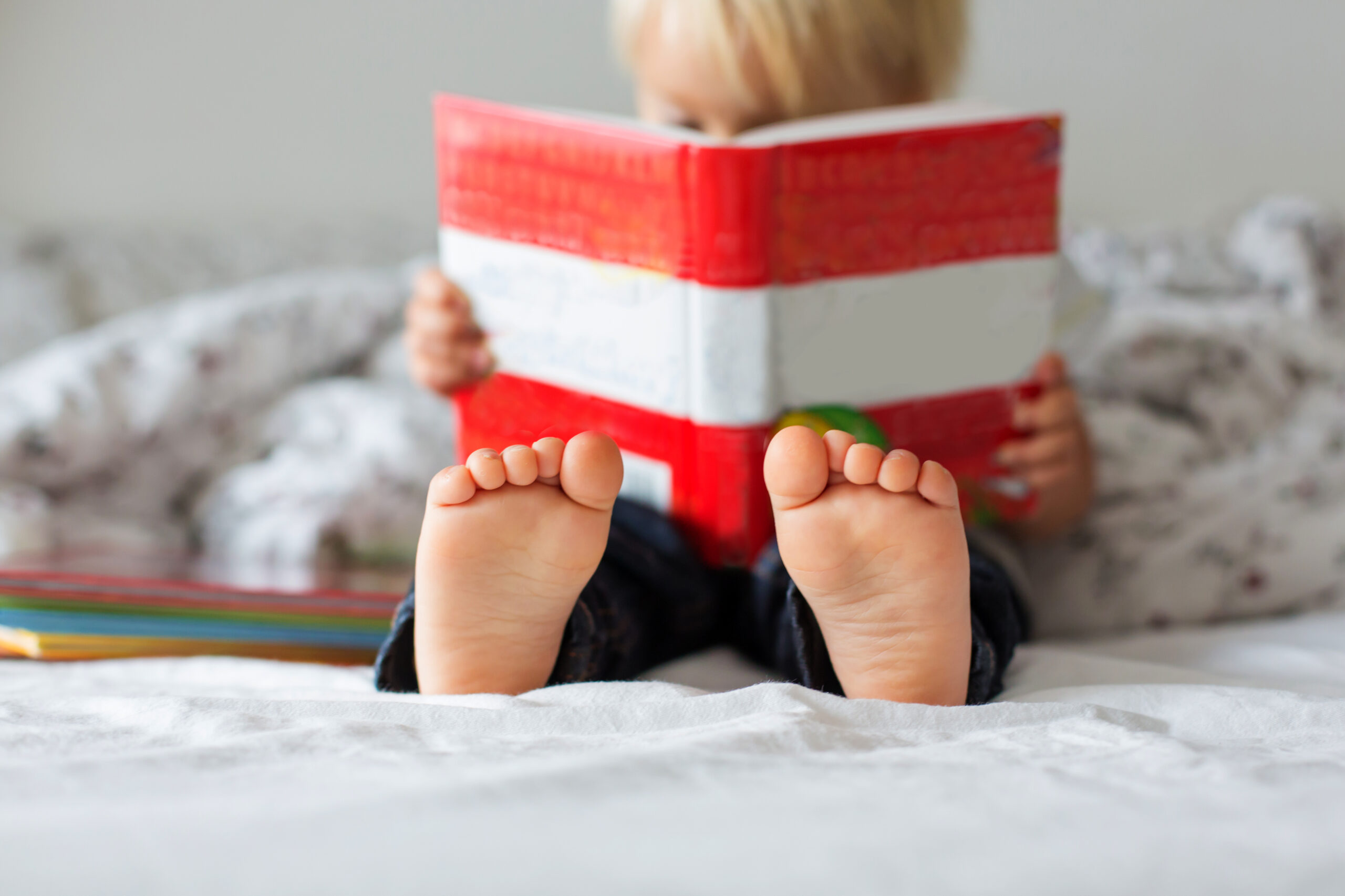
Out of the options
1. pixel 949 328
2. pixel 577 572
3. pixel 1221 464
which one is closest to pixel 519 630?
pixel 577 572

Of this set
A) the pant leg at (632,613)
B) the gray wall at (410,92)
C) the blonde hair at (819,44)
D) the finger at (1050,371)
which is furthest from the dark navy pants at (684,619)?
the gray wall at (410,92)

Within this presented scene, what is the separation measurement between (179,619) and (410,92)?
1.08 m

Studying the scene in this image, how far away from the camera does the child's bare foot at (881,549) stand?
0.43 m

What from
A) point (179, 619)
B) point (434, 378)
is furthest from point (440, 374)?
point (179, 619)

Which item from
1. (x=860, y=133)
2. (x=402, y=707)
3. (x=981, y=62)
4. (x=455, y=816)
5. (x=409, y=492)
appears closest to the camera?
(x=455, y=816)

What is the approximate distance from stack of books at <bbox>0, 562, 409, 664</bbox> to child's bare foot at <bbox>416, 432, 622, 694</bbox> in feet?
0.42

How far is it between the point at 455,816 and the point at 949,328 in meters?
0.41

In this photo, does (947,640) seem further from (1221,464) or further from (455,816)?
(1221,464)

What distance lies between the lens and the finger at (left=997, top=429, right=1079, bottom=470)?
66 cm

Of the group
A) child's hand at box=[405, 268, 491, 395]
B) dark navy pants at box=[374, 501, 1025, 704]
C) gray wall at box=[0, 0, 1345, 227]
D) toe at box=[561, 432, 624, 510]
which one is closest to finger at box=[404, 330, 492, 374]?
child's hand at box=[405, 268, 491, 395]

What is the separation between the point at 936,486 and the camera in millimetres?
432

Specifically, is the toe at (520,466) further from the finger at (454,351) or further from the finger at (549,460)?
the finger at (454,351)

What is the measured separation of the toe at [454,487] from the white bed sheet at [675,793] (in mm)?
84

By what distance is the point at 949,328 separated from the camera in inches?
23.9
